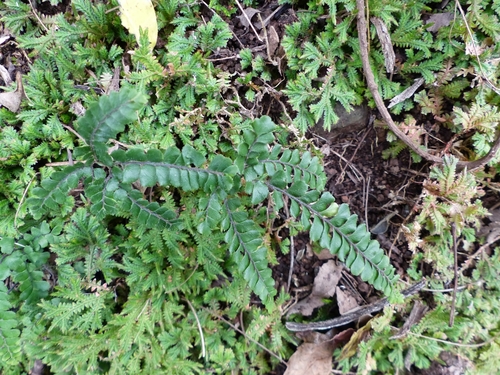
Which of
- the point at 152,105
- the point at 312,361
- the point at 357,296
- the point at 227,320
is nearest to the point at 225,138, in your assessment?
the point at 152,105

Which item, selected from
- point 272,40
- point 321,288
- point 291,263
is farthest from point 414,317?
point 272,40

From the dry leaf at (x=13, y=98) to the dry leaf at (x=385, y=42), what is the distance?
2315mm

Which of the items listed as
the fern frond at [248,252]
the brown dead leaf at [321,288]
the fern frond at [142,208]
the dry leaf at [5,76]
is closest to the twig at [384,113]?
the brown dead leaf at [321,288]

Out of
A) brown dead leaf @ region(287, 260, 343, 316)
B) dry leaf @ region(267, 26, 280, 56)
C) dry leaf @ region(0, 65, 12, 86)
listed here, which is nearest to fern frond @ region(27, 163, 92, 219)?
dry leaf @ region(0, 65, 12, 86)

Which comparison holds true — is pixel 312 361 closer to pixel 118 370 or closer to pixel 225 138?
pixel 118 370

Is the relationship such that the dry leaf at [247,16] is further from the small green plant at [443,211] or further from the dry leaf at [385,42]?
the small green plant at [443,211]

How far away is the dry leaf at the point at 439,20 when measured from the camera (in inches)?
95.9

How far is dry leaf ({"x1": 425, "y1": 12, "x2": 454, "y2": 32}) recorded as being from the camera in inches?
95.9

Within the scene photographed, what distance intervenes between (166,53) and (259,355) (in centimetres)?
220

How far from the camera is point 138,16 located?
7.34 ft

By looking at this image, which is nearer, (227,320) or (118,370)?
(118,370)

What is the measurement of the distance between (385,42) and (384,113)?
0.45 metres

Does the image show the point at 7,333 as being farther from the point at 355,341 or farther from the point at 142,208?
the point at 355,341

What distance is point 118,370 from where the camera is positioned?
2383mm
